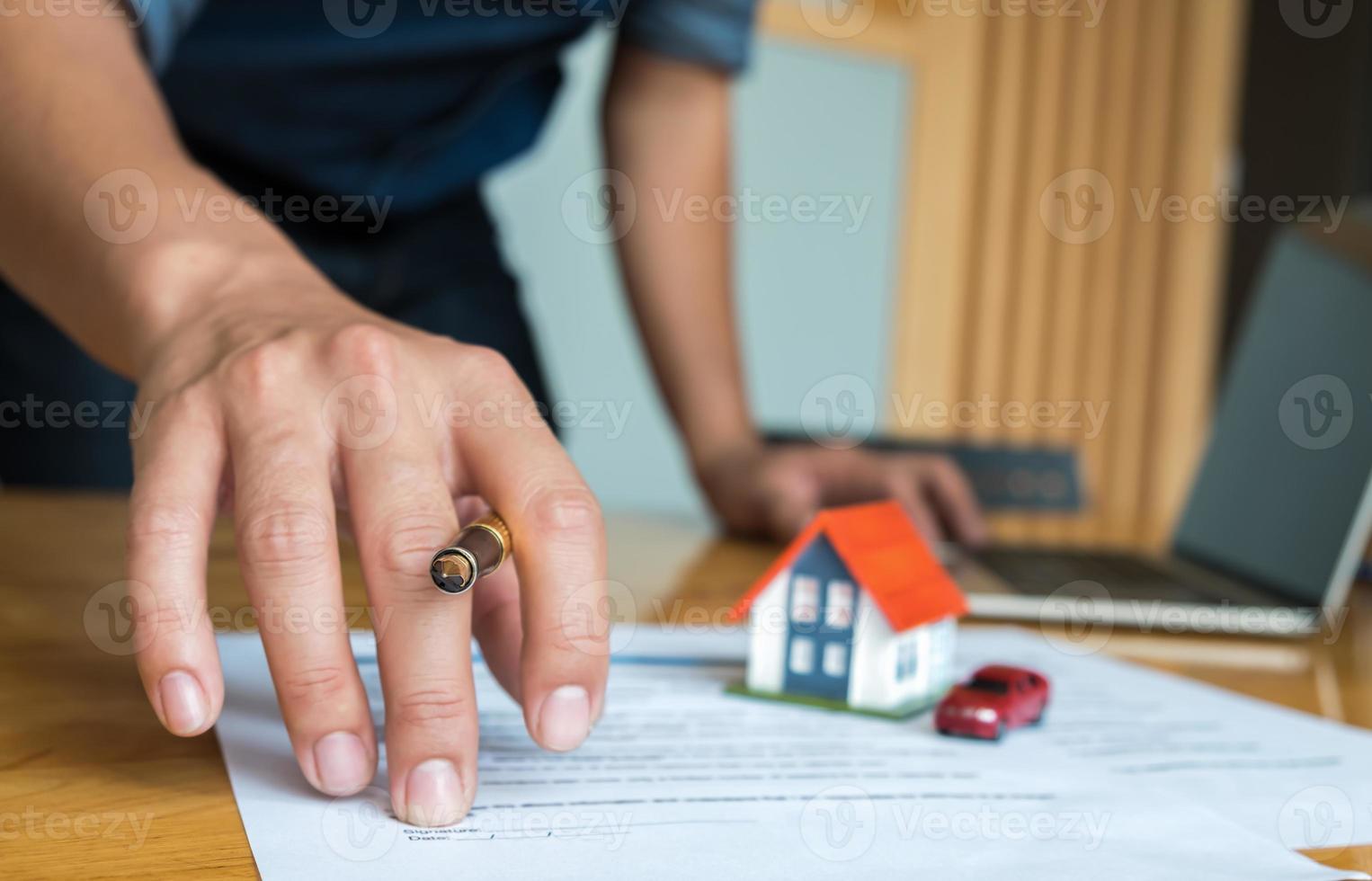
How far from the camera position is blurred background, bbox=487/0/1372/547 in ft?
7.89

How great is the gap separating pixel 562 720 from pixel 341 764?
2.7 inches

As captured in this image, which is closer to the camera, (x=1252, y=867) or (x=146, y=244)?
(x=1252, y=867)

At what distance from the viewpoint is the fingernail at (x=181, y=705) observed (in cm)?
36

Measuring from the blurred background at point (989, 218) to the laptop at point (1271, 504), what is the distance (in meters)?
1.40

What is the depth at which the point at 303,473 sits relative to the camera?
39cm

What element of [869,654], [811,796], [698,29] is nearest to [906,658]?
[869,654]

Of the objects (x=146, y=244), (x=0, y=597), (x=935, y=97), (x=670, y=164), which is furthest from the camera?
(x=935, y=97)

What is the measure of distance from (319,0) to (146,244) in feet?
1.84

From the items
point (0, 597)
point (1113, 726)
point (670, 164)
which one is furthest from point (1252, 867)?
point (670, 164)

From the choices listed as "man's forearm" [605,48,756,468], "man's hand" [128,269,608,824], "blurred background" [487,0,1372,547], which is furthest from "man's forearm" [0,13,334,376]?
"blurred background" [487,0,1372,547]

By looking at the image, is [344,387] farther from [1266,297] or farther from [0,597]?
[1266,297]

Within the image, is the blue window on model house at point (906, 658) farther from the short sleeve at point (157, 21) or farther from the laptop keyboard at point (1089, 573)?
the short sleeve at point (157, 21)

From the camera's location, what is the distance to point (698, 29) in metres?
1.18

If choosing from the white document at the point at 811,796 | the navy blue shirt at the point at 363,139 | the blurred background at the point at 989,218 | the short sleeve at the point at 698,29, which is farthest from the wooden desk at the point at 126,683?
the blurred background at the point at 989,218
